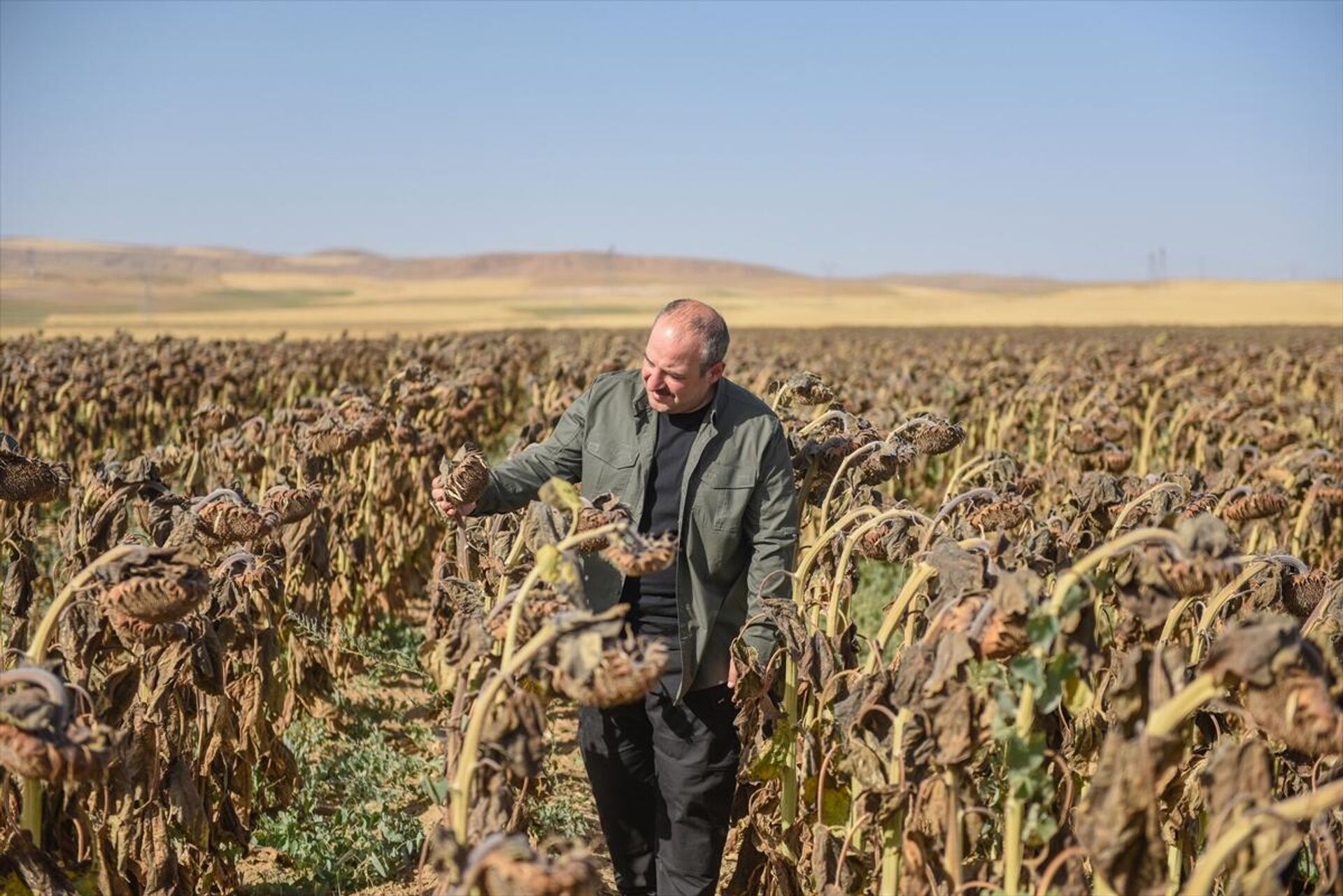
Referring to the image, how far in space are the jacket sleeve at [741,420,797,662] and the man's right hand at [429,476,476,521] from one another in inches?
34.4

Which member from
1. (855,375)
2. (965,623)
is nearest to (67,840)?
(965,623)

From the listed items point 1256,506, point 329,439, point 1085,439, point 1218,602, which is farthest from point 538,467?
point 1085,439

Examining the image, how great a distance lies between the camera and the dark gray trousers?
3686mm

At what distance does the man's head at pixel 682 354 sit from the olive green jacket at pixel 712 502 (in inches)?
4.8

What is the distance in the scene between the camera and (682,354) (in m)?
3.38

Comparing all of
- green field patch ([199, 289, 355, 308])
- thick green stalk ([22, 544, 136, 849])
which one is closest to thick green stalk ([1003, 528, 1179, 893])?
thick green stalk ([22, 544, 136, 849])

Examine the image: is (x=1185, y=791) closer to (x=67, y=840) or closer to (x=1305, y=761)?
(x=1305, y=761)

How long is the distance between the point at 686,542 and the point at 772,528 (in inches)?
10.6

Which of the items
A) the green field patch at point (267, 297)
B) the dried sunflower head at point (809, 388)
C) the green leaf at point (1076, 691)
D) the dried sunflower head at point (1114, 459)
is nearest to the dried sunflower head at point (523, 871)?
the green leaf at point (1076, 691)

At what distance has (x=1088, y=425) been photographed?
7.73 metres

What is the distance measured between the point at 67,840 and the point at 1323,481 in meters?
5.85

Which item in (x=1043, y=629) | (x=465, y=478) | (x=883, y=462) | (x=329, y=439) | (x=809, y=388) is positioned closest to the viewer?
(x=1043, y=629)

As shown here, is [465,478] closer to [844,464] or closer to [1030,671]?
[844,464]

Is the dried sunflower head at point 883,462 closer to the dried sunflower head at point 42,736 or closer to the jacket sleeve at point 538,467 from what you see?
the jacket sleeve at point 538,467
